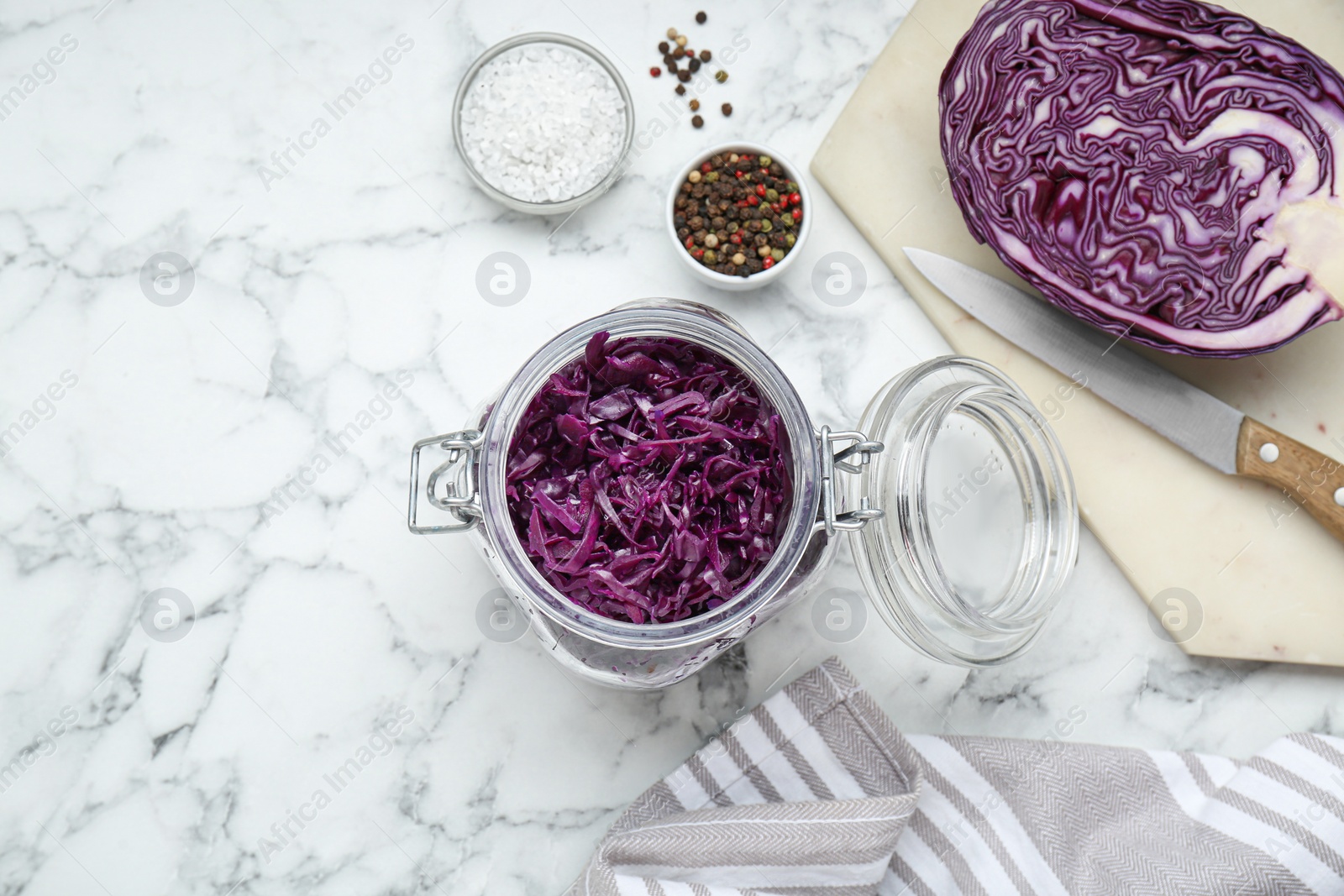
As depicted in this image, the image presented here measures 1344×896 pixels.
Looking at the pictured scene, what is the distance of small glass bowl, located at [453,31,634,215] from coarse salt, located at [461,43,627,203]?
0.01m

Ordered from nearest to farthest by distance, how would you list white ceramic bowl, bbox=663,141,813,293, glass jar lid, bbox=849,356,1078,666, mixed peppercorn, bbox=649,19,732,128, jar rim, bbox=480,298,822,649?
1. jar rim, bbox=480,298,822,649
2. glass jar lid, bbox=849,356,1078,666
3. white ceramic bowl, bbox=663,141,813,293
4. mixed peppercorn, bbox=649,19,732,128

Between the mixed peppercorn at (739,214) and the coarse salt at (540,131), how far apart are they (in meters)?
0.15

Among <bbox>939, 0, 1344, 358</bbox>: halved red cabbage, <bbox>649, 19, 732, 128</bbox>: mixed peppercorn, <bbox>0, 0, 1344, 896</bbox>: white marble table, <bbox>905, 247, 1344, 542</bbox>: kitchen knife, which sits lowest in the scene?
<bbox>0, 0, 1344, 896</bbox>: white marble table

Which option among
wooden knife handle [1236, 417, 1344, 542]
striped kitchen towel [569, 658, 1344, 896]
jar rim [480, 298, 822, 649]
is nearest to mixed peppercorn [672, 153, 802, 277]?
jar rim [480, 298, 822, 649]

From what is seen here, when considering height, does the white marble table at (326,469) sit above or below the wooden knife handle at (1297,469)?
below

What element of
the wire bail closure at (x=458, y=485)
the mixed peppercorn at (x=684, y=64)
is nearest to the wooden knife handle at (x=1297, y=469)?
the mixed peppercorn at (x=684, y=64)

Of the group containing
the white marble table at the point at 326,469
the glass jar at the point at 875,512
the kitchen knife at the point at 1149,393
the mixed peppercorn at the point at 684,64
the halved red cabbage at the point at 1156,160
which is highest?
the halved red cabbage at the point at 1156,160

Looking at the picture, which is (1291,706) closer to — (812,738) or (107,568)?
(812,738)

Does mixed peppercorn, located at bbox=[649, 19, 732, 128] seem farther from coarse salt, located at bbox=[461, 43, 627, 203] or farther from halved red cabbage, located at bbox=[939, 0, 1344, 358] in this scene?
halved red cabbage, located at bbox=[939, 0, 1344, 358]

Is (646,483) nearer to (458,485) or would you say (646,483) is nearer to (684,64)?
(458,485)

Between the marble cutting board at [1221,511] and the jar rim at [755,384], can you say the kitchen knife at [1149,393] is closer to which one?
the marble cutting board at [1221,511]

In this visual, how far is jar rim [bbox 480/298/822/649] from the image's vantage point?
0.99 m

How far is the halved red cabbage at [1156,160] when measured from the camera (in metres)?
1.29

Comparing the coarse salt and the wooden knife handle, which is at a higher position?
the wooden knife handle
